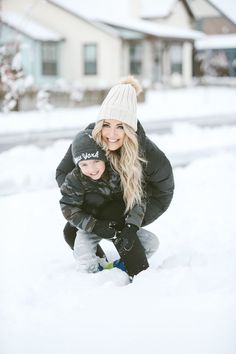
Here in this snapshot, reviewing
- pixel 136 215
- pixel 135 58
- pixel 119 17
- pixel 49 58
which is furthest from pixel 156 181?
pixel 119 17

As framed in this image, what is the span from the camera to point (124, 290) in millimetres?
3119

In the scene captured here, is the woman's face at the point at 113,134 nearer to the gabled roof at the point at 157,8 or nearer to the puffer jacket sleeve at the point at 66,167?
the puffer jacket sleeve at the point at 66,167

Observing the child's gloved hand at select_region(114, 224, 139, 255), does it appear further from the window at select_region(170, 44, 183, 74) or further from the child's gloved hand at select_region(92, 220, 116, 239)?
the window at select_region(170, 44, 183, 74)

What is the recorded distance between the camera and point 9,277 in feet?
11.6

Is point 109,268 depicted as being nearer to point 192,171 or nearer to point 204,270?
point 204,270

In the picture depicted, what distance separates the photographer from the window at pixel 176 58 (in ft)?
102

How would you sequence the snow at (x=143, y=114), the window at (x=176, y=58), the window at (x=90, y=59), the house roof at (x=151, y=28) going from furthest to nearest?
the window at (x=176, y=58)
the house roof at (x=151, y=28)
the window at (x=90, y=59)
the snow at (x=143, y=114)

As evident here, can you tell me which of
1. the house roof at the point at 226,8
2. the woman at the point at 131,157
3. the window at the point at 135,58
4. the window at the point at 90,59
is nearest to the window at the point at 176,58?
the window at the point at 135,58

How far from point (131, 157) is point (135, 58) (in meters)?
26.1

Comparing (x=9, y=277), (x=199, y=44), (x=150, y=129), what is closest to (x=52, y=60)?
(x=150, y=129)

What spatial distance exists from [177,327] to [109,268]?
105 centimetres

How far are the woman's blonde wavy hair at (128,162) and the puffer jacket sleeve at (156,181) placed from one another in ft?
0.32

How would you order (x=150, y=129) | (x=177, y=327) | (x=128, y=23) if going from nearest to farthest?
(x=177, y=327) < (x=150, y=129) < (x=128, y=23)

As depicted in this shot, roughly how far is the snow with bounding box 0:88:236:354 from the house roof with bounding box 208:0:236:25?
32.8 m
